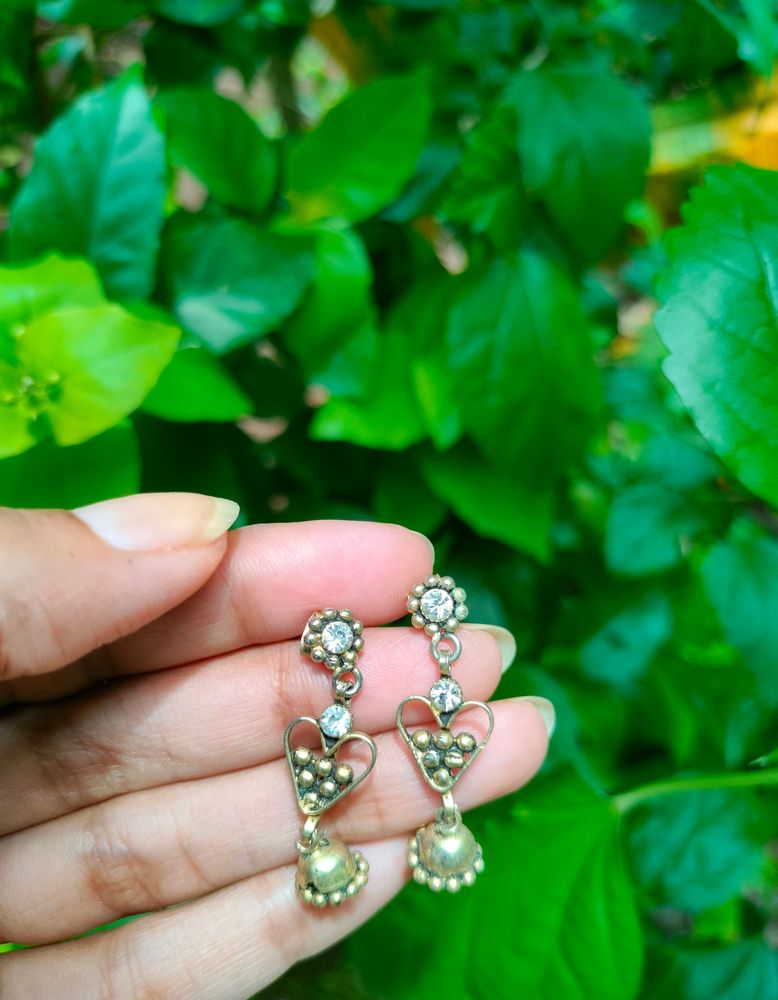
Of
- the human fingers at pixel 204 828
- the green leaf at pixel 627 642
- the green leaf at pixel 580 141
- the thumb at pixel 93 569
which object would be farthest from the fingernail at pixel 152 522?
the green leaf at pixel 627 642

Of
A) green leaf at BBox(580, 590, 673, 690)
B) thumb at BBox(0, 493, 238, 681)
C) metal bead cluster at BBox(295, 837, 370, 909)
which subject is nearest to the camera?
thumb at BBox(0, 493, 238, 681)

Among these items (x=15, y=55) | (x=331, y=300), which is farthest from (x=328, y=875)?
(x=15, y=55)

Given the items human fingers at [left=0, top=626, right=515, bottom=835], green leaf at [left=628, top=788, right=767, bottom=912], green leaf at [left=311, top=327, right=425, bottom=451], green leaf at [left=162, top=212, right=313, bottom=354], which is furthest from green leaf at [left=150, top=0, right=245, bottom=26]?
green leaf at [left=628, top=788, right=767, bottom=912]

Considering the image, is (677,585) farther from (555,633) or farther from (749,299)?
(749,299)

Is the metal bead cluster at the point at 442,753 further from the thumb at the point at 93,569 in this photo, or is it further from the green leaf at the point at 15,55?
the green leaf at the point at 15,55

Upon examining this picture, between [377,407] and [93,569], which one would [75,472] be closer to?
[93,569]

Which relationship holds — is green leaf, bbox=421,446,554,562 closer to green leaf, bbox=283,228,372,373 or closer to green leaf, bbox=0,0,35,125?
green leaf, bbox=283,228,372,373
